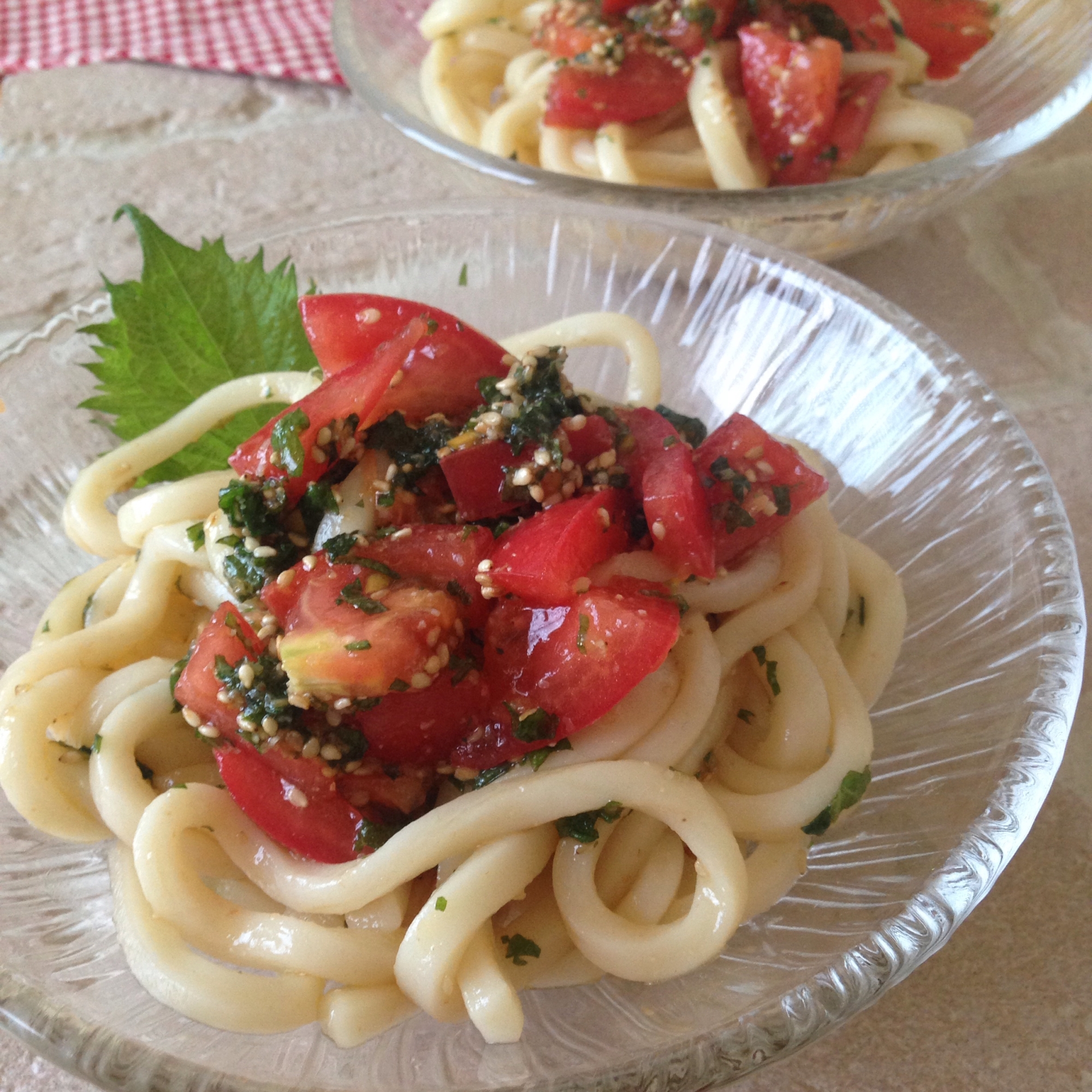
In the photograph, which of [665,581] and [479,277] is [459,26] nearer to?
[479,277]

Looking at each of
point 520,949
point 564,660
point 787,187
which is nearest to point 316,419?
point 564,660

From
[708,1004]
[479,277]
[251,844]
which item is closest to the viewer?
[708,1004]

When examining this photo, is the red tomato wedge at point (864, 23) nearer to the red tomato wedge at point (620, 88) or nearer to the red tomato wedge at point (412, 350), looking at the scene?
the red tomato wedge at point (620, 88)

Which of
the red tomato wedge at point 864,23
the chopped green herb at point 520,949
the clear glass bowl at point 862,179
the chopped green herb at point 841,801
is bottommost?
the chopped green herb at point 520,949

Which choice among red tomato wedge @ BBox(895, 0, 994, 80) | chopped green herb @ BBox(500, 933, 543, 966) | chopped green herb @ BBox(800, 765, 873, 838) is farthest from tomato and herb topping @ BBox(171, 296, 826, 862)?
red tomato wedge @ BBox(895, 0, 994, 80)

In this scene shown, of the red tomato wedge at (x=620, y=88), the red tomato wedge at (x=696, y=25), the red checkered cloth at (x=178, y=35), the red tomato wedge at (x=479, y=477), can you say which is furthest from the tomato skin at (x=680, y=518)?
the red checkered cloth at (x=178, y=35)

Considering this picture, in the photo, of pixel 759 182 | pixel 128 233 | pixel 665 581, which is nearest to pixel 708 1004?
pixel 665 581
